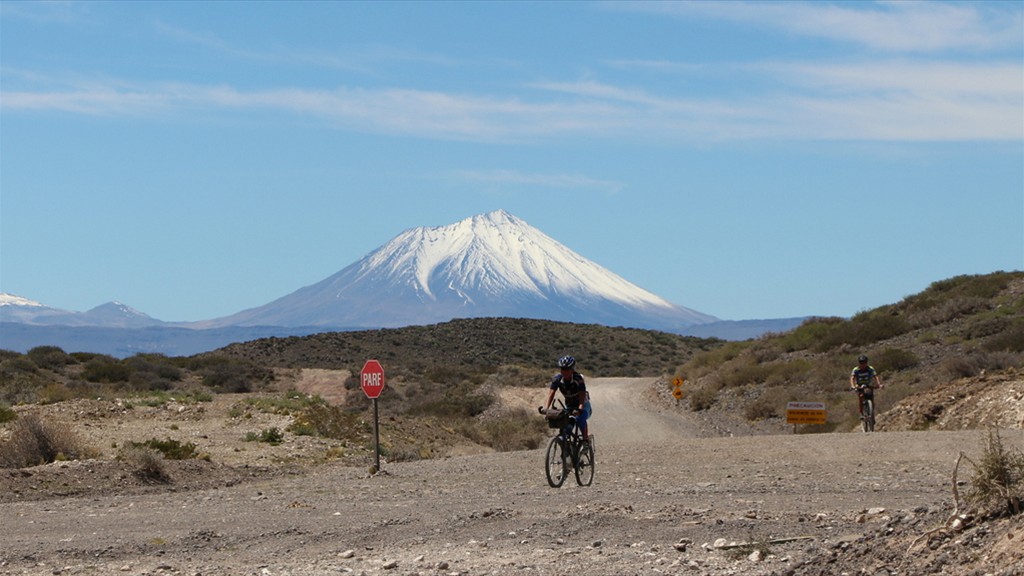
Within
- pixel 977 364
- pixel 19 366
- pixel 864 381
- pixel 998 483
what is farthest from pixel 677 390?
pixel 998 483

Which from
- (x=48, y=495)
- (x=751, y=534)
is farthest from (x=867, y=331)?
(x=751, y=534)

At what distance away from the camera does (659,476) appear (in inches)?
728

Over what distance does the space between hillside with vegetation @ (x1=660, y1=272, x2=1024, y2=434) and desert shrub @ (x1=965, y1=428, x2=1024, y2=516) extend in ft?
61.4

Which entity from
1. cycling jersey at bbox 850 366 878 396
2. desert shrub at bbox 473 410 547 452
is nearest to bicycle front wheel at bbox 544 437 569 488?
cycling jersey at bbox 850 366 878 396

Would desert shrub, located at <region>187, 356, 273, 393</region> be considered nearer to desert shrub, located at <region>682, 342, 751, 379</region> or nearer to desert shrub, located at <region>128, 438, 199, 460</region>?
desert shrub, located at <region>682, 342, 751, 379</region>

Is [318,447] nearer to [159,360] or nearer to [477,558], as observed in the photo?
[477,558]

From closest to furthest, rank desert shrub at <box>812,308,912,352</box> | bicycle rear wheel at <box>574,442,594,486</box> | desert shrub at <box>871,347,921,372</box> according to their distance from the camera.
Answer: bicycle rear wheel at <box>574,442,594,486</box>
desert shrub at <box>871,347,921,372</box>
desert shrub at <box>812,308,912,352</box>

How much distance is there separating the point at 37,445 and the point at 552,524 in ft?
44.9

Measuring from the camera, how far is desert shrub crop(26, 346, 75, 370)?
5341 cm

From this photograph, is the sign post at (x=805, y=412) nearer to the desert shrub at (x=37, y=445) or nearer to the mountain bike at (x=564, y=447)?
the mountain bike at (x=564, y=447)

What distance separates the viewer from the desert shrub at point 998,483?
27.5 feet

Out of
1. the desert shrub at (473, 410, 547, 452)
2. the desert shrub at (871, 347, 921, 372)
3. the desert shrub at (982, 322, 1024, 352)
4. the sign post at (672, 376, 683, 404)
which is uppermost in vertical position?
the desert shrub at (982, 322, 1024, 352)

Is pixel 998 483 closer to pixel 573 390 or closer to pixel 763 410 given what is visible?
pixel 573 390

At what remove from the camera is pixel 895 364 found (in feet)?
142
